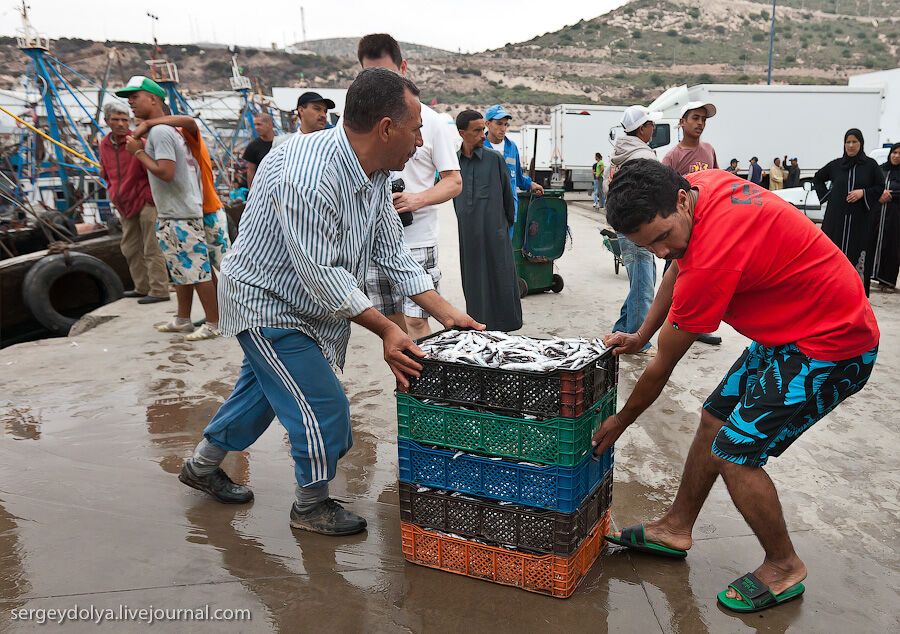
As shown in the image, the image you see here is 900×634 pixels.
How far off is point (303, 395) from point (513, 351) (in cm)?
90

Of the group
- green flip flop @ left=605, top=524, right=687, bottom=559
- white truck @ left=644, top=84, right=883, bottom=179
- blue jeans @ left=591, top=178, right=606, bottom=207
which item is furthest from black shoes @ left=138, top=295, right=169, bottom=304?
white truck @ left=644, top=84, right=883, bottom=179

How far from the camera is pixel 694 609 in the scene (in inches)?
97.0

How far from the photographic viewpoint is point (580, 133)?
24.3m

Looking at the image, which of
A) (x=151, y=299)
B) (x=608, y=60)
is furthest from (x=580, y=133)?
(x=608, y=60)

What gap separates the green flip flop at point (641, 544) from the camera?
2.73 meters

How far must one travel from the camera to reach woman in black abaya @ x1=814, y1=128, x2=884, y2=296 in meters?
7.57

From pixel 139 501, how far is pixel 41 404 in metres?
1.92

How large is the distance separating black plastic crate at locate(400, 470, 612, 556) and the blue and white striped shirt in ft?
2.53

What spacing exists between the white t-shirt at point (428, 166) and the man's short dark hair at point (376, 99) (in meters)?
1.53

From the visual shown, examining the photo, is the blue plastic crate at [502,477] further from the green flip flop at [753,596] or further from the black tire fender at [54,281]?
the black tire fender at [54,281]

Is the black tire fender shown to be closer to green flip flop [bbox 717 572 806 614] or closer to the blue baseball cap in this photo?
the blue baseball cap

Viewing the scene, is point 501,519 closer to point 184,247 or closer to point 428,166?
point 428,166

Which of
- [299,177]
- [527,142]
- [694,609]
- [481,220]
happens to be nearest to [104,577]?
[299,177]

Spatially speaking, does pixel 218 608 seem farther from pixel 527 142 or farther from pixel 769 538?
pixel 527 142
